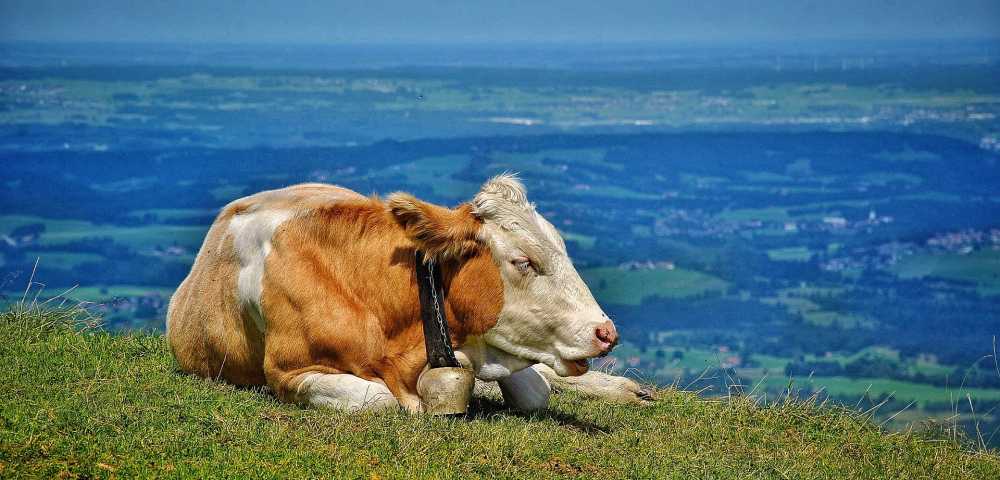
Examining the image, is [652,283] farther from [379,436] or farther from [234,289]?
[379,436]

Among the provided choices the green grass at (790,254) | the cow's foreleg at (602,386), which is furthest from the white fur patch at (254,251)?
the green grass at (790,254)

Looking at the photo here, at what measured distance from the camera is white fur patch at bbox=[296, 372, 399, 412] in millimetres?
8414

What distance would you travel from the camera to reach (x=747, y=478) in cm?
811

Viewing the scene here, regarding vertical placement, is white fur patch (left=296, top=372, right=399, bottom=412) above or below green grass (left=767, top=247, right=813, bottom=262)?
above

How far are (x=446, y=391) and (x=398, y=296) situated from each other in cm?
78

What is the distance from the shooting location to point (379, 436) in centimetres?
796

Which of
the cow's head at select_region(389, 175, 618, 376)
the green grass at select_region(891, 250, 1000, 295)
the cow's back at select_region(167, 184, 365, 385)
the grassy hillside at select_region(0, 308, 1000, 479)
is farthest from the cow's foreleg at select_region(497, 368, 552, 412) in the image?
the green grass at select_region(891, 250, 1000, 295)

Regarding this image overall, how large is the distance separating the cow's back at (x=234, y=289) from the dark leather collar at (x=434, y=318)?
1.00 meters

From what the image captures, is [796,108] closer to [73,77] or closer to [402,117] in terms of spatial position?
[402,117]

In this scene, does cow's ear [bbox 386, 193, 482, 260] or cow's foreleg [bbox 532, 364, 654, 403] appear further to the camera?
cow's foreleg [bbox 532, 364, 654, 403]

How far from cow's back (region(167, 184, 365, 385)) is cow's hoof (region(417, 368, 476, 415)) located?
4.37ft

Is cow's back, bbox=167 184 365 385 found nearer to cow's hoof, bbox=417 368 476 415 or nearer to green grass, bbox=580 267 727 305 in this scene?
cow's hoof, bbox=417 368 476 415

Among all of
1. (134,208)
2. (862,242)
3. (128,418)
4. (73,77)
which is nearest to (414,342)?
(128,418)

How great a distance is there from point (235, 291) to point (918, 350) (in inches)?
2905
